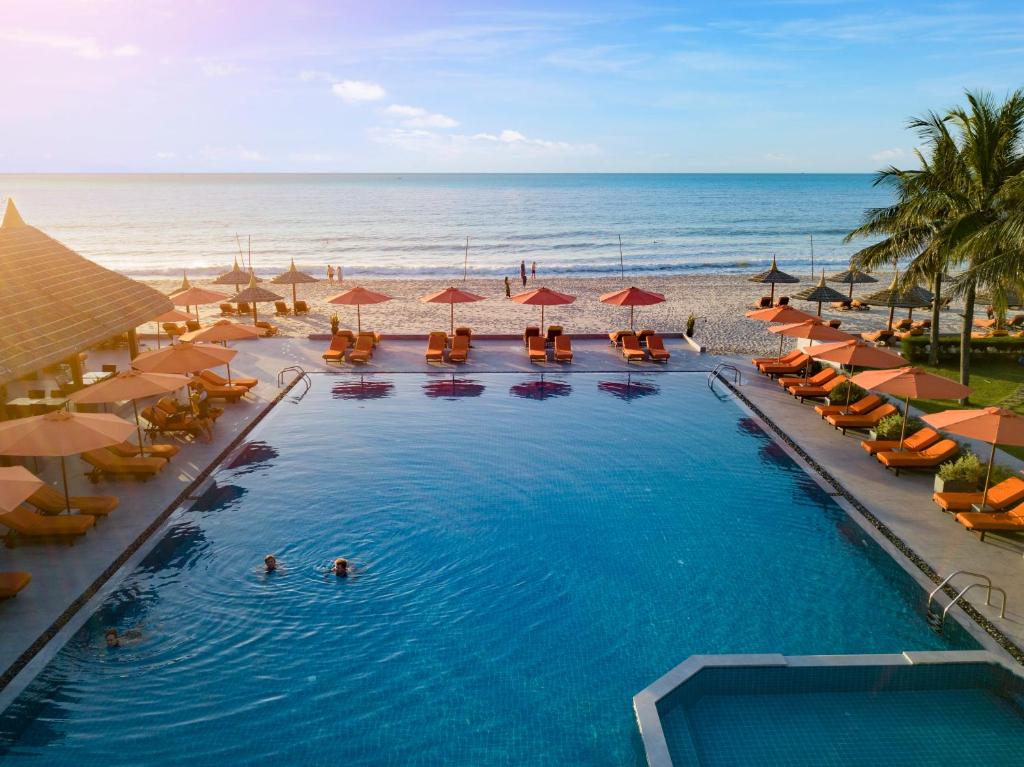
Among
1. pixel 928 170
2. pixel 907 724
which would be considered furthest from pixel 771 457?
pixel 928 170

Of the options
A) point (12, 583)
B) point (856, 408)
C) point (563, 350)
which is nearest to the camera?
point (12, 583)

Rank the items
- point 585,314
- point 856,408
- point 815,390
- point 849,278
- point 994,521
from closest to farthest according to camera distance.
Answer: point 994,521 < point 856,408 < point 815,390 < point 585,314 < point 849,278

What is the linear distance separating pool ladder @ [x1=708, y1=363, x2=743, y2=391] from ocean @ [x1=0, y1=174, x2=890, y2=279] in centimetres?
3142

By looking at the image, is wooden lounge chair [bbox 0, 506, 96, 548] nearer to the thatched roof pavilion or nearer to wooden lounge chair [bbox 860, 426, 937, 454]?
the thatched roof pavilion

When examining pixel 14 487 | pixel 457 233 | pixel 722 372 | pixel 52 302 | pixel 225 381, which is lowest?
pixel 722 372

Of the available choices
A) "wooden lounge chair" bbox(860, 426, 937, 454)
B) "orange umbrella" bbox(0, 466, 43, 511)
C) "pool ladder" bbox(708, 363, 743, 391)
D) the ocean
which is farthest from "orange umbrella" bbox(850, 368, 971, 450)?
the ocean

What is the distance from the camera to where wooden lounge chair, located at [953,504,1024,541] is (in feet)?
35.9

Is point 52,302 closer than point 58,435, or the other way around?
point 58,435

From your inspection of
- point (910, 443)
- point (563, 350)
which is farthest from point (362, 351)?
point (910, 443)

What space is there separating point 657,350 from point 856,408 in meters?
7.00

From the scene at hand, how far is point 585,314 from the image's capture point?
31547mm

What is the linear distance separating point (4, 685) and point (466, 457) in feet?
27.4

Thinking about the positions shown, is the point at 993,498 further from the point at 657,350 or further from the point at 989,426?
the point at 657,350

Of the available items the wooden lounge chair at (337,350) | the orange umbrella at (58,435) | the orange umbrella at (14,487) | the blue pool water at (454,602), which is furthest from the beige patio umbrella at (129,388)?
the wooden lounge chair at (337,350)
